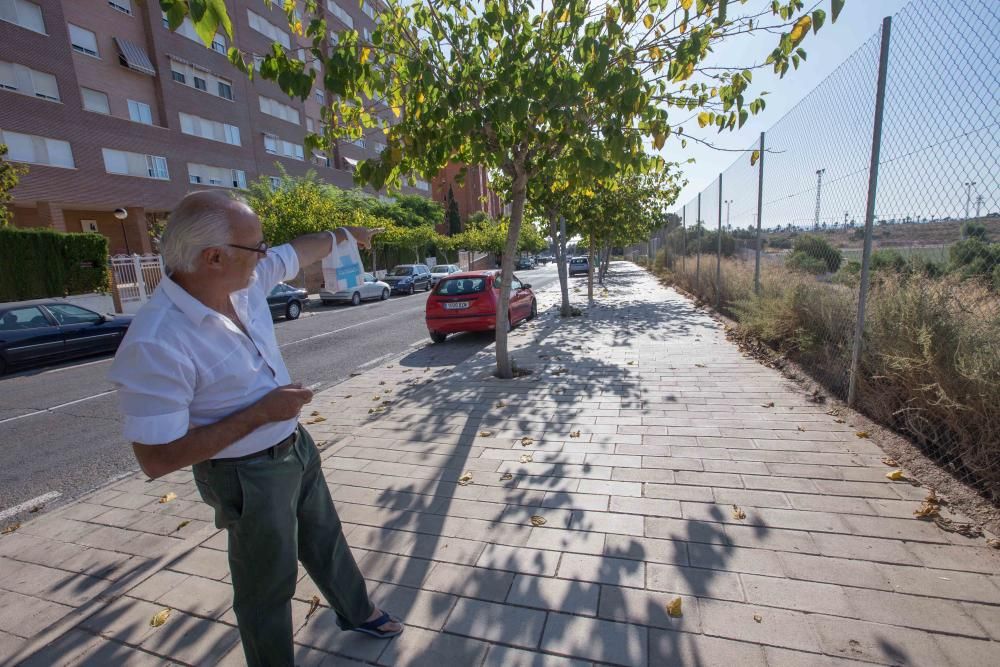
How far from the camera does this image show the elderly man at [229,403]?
142 centimetres

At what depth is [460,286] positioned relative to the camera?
10070 millimetres

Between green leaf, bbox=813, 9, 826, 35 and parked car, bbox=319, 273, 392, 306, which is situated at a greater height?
green leaf, bbox=813, 9, 826, 35

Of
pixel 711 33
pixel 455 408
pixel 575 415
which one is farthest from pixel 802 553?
pixel 711 33

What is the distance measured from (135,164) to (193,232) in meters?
30.0

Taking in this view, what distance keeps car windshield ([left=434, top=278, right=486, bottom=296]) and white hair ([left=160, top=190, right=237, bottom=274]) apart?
8.25 meters

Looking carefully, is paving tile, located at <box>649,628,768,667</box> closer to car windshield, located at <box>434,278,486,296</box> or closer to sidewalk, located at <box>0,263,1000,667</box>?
sidewalk, located at <box>0,263,1000,667</box>

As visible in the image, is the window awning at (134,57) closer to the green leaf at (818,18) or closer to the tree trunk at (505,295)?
the tree trunk at (505,295)

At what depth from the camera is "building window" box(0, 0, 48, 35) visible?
19.7m

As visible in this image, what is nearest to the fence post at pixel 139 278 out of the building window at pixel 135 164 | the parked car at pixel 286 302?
the parked car at pixel 286 302

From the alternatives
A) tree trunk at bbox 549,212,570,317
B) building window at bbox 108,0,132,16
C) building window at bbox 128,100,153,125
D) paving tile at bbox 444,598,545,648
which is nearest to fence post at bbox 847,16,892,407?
paving tile at bbox 444,598,545,648

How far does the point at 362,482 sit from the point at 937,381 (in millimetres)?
4175

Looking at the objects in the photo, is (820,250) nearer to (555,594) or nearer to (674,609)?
(674,609)

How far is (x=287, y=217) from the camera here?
21.7 metres

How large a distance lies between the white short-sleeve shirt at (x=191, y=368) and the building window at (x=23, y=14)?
28.9 m
